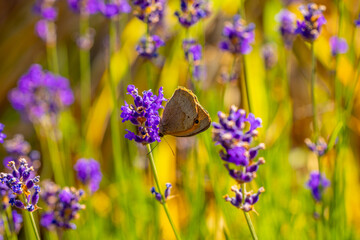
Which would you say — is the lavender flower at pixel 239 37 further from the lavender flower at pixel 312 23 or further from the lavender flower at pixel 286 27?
the lavender flower at pixel 286 27

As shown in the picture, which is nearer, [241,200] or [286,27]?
[241,200]

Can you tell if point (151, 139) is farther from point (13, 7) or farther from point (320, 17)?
point (13, 7)

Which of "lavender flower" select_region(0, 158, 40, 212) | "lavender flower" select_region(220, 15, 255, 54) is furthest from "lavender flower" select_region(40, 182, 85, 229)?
"lavender flower" select_region(220, 15, 255, 54)

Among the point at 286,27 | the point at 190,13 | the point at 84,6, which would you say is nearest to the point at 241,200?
the point at 190,13

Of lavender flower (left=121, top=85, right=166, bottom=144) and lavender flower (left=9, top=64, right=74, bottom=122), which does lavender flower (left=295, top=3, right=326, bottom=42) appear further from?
lavender flower (left=9, top=64, right=74, bottom=122)

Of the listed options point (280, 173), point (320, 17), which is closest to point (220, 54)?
point (280, 173)

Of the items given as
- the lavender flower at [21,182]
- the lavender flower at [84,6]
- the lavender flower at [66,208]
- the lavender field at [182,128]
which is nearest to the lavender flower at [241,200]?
the lavender field at [182,128]

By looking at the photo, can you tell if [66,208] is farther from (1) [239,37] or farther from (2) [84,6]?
(2) [84,6]
